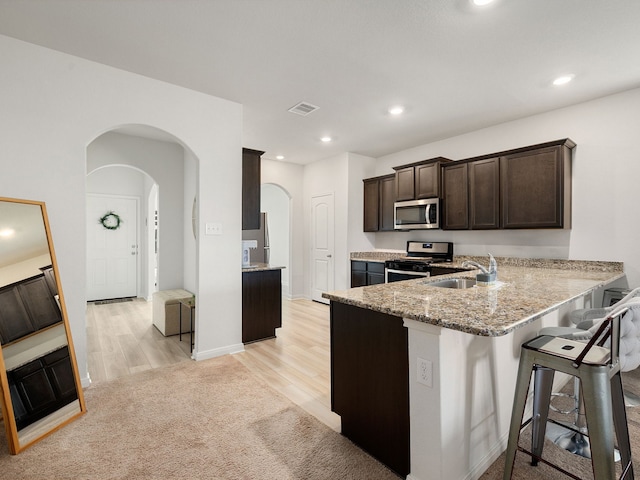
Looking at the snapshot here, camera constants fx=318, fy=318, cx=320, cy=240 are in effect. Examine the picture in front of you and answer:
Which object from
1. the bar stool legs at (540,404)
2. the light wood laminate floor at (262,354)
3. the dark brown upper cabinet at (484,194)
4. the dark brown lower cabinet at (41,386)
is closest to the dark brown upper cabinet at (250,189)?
the light wood laminate floor at (262,354)

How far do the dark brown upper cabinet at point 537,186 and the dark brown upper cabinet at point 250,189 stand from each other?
2937 mm

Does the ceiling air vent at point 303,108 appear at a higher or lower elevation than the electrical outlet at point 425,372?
higher

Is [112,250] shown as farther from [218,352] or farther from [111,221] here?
[218,352]

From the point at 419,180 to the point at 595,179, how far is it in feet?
6.39

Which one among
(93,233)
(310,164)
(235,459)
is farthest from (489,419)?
(93,233)

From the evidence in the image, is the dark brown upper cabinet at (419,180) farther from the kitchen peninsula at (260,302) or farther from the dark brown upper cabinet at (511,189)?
the kitchen peninsula at (260,302)

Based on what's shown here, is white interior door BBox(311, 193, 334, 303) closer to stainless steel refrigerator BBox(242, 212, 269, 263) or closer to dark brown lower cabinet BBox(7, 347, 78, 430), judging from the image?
stainless steel refrigerator BBox(242, 212, 269, 263)

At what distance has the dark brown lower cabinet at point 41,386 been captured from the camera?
6.13 ft

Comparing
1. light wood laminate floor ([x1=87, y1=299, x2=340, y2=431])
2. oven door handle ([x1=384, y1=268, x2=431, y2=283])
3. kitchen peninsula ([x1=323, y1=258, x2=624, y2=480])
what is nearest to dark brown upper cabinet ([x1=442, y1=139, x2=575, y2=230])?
oven door handle ([x1=384, y1=268, x2=431, y2=283])

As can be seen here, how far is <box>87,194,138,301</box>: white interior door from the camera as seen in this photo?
5.87 m

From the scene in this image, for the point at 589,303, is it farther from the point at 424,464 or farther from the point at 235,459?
the point at 235,459

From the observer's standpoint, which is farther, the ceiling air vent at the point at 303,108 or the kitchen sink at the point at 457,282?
the ceiling air vent at the point at 303,108

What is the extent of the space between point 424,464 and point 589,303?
117 inches

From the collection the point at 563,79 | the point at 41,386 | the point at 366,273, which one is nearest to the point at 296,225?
the point at 366,273
